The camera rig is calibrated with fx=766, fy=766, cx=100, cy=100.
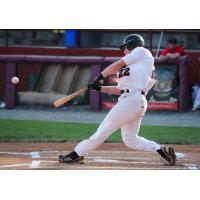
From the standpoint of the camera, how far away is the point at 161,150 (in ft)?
22.1

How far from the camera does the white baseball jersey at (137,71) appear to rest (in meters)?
6.52

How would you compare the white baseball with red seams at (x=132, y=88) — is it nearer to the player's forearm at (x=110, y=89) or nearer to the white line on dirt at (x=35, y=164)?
the player's forearm at (x=110, y=89)

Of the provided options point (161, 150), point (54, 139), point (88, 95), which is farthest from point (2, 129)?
point (161, 150)

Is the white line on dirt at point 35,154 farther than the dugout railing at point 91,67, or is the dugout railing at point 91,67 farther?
the dugout railing at point 91,67

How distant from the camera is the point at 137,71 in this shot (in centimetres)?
653

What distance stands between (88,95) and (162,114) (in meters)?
1.14

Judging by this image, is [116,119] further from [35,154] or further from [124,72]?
[35,154]

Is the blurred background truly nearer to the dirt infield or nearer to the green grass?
the green grass

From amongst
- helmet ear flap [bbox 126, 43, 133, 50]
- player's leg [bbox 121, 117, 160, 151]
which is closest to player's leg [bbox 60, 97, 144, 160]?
player's leg [bbox 121, 117, 160, 151]

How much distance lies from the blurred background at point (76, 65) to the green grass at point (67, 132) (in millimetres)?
269

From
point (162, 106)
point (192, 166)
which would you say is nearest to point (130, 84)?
point (192, 166)

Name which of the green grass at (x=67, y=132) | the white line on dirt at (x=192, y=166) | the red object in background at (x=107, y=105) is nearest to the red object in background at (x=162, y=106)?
the green grass at (x=67, y=132)

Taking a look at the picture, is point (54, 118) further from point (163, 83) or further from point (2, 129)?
point (163, 83)

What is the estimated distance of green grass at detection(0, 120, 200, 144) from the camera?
8633mm
